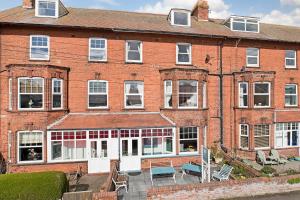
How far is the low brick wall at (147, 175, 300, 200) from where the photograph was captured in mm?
10758

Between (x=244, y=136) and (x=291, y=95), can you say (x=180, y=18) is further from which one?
(x=291, y=95)

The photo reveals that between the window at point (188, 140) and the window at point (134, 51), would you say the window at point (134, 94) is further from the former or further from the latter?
the window at point (188, 140)

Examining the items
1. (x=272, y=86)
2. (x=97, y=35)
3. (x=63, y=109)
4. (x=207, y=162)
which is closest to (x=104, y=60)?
(x=97, y=35)

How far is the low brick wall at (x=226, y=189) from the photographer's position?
1076cm

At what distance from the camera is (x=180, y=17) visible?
66.3 feet

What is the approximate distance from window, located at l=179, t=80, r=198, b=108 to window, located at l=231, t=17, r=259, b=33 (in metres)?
7.20

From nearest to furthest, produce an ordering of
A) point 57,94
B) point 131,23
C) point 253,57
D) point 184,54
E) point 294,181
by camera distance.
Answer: point 294,181, point 57,94, point 131,23, point 184,54, point 253,57

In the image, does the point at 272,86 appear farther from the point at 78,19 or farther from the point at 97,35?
the point at 78,19

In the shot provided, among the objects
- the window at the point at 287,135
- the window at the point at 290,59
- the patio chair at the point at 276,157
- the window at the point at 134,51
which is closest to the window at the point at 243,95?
the window at the point at 287,135

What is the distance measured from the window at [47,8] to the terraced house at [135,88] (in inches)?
2.6

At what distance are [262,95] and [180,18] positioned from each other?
29.3 ft

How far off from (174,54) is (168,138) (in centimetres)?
626

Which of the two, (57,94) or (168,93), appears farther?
(168,93)

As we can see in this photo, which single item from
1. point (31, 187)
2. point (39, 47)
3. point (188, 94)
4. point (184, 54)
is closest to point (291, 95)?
point (188, 94)
